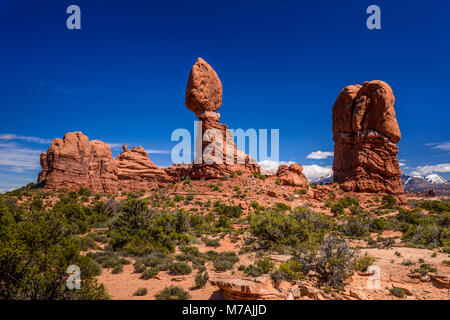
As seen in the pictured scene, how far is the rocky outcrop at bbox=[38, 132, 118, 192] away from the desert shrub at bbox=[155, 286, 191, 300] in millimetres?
40918

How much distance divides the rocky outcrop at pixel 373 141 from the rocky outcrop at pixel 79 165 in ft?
134

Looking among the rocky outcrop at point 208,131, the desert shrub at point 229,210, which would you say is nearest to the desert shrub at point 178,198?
the rocky outcrop at point 208,131

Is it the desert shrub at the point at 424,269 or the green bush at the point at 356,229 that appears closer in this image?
the desert shrub at the point at 424,269

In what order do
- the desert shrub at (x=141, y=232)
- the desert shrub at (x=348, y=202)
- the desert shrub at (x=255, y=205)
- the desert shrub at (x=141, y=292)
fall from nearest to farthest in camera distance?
the desert shrub at (x=141, y=292) < the desert shrub at (x=141, y=232) < the desert shrub at (x=255, y=205) < the desert shrub at (x=348, y=202)

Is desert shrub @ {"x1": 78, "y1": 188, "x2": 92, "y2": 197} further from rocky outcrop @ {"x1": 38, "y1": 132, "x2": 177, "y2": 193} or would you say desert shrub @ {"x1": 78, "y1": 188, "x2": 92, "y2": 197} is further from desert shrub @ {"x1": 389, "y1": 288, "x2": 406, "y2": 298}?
desert shrub @ {"x1": 389, "y1": 288, "x2": 406, "y2": 298}

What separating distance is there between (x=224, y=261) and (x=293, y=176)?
1128 inches

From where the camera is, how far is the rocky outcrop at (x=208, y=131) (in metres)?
35.0

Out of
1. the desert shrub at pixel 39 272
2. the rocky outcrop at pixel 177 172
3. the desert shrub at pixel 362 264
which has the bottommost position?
the desert shrub at pixel 362 264

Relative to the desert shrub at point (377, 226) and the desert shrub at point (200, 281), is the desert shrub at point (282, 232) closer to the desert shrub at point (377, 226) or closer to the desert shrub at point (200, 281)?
the desert shrub at point (200, 281)

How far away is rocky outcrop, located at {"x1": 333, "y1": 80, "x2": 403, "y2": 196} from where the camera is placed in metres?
35.0

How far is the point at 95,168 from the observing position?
44781mm

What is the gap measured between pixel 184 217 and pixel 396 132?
110 ft
